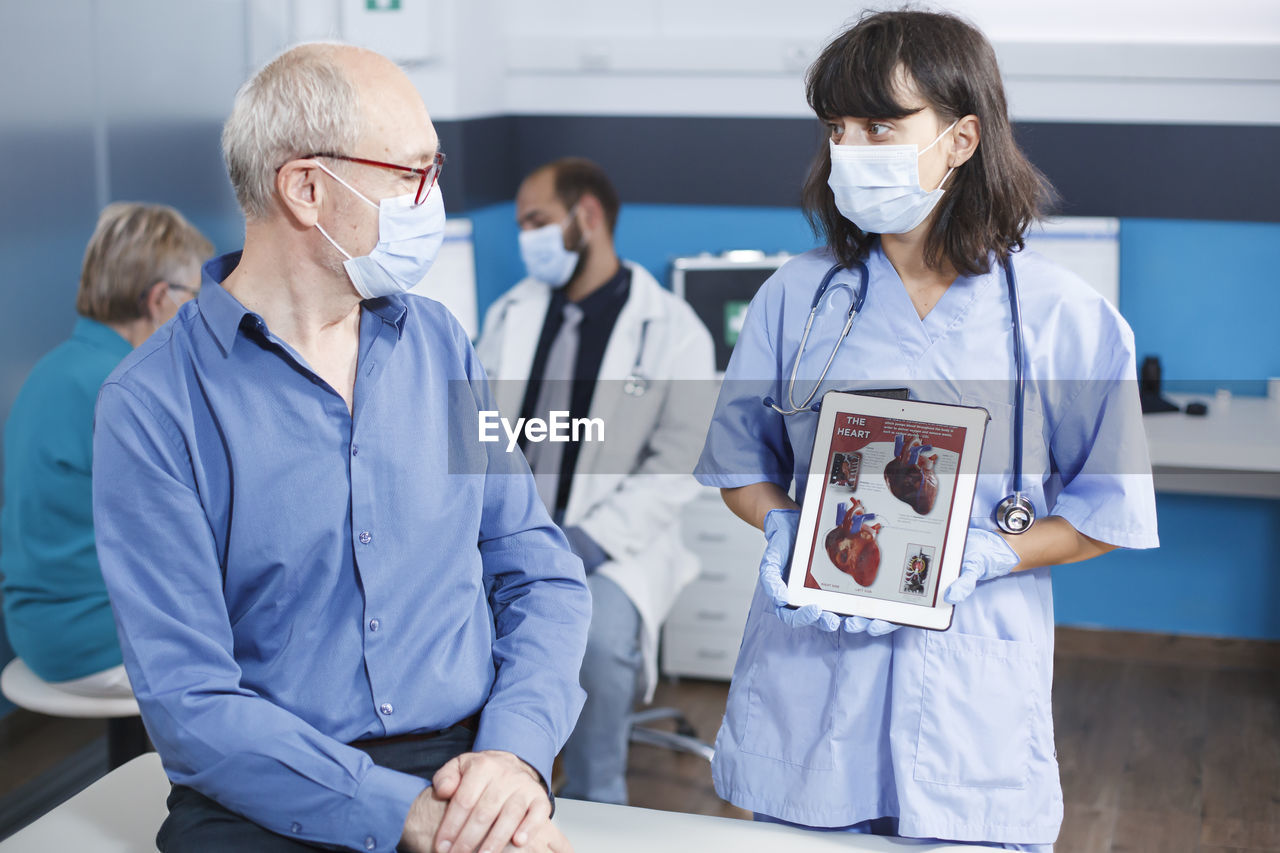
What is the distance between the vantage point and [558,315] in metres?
2.96

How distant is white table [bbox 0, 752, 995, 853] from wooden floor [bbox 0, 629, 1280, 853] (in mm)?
1349

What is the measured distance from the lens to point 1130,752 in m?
3.12

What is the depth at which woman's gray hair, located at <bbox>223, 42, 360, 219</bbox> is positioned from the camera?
1257 millimetres

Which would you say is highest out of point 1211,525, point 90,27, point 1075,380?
point 90,27

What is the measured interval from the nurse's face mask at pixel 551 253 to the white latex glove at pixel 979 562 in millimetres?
1794

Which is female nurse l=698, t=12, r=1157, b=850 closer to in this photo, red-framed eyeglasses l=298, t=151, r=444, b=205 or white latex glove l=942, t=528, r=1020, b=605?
white latex glove l=942, t=528, r=1020, b=605

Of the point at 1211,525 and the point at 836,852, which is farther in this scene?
the point at 1211,525

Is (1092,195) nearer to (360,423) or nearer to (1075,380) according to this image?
(1075,380)

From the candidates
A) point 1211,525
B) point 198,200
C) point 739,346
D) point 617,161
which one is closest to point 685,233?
point 617,161

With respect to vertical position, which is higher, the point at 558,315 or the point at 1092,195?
the point at 1092,195

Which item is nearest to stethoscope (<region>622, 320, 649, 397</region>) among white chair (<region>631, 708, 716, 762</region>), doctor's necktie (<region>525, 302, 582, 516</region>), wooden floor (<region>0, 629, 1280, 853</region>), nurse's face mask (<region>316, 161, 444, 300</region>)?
doctor's necktie (<region>525, 302, 582, 516</region>)

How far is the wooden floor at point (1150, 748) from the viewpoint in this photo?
108 inches

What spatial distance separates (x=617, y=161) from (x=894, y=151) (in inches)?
112

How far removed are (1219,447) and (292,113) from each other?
248 centimetres
